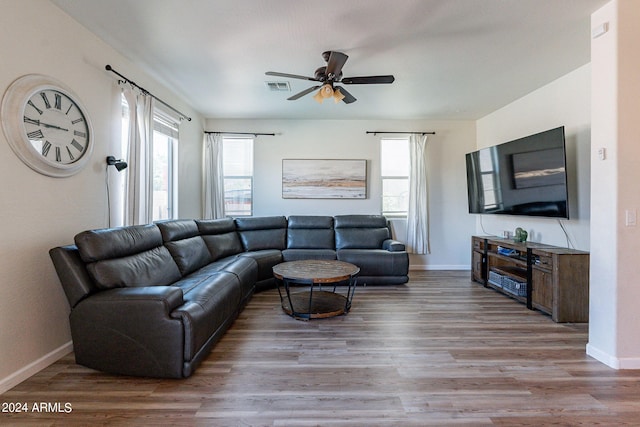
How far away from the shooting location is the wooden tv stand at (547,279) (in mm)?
2822

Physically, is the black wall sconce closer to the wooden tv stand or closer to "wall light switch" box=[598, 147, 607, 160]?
"wall light switch" box=[598, 147, 607, 160]

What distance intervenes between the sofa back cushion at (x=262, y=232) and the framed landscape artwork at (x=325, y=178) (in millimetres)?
697

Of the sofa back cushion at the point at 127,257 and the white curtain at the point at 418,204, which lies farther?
the white curtain at the point at 418,204

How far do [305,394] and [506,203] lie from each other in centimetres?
358

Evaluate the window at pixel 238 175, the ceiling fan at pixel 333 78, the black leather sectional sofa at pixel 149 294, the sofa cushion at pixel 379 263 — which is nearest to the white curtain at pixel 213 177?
the window at pixel 238 175

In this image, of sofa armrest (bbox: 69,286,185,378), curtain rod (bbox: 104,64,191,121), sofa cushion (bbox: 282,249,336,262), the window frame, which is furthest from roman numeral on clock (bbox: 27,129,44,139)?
sofa cushion (bbox: 282,249,336,262)

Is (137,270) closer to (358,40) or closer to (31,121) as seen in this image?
(31,121)

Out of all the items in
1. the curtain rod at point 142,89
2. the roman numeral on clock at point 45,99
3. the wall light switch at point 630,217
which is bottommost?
the wall light switch at point 630,217

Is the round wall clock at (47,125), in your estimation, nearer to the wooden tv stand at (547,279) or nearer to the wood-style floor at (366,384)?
the wood-style floor at (366,384)

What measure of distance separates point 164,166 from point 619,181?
477cm

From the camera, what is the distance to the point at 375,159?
16.8 ft

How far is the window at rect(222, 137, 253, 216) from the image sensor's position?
5062 millimetres

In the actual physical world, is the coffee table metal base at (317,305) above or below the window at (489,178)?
→ below

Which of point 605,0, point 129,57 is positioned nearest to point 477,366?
point 605,0
